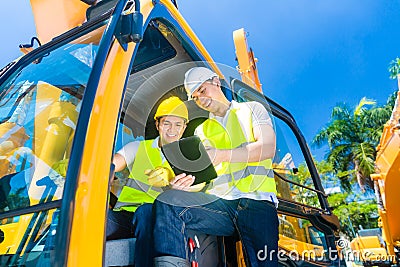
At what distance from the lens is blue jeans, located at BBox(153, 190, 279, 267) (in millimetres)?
1381

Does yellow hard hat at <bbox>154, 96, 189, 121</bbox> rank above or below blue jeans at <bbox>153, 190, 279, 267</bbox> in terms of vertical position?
above

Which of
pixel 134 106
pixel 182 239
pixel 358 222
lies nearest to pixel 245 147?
pixel 182 239

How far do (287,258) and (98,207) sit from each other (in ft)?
4.65

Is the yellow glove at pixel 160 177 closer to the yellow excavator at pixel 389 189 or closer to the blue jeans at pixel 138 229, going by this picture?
the blue jeans at pixel 138 229

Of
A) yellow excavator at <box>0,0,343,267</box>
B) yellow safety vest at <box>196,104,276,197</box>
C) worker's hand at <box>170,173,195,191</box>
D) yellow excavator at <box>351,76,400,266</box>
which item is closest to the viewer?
yellow excavator at <box>0,0,343,267</box>

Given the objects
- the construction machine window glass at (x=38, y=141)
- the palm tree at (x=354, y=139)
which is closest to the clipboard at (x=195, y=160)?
the construction machine window glass at (x=38, y=141)

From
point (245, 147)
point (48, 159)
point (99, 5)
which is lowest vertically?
point (48, 159)

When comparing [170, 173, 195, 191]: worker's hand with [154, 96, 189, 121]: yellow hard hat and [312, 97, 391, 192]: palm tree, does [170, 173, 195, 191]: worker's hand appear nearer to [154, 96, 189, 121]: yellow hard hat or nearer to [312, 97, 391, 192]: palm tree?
[154, 96, 189, 121]: yellow hard hat

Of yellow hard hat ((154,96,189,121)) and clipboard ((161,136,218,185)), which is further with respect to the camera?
yellow hard hat ((154,96,189,121))

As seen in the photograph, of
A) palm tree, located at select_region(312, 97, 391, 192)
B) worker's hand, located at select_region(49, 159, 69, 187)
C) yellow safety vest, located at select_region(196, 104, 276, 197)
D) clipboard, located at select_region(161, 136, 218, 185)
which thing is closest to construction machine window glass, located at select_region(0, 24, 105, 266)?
worker's hand, located at select_region(49, 159, 69, 187)

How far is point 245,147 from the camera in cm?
163

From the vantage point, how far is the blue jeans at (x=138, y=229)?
1339mm

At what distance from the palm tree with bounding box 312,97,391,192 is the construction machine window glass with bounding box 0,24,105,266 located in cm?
1701

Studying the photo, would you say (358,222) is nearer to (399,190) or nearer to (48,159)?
(399,190)
